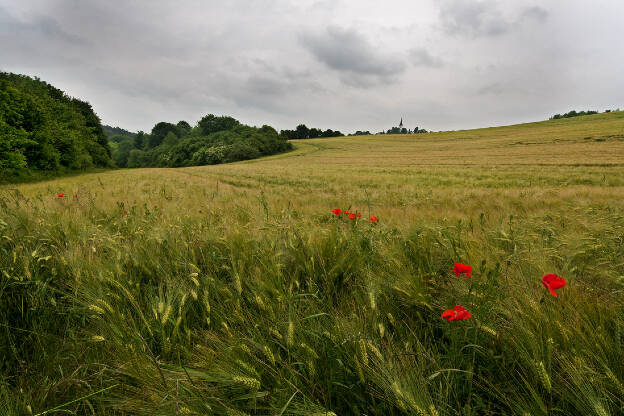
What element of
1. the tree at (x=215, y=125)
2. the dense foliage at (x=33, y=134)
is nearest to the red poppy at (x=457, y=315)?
the dense foliage at (x=33, y=134)

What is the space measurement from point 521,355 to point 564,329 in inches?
7.9

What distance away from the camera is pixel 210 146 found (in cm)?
6003

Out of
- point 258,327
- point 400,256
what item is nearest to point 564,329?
point 400,256

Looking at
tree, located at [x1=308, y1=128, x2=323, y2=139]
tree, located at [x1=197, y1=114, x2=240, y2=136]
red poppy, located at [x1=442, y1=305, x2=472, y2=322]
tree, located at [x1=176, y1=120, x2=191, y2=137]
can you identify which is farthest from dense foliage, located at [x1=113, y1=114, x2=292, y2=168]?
red poppy, located at [x1=442, y1=305, x2=472, y2=322]

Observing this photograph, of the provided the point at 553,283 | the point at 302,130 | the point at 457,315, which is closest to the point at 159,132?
the point at 302,130

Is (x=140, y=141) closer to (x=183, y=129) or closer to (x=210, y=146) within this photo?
(x=183, y=129)

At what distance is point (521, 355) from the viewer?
2.92ft

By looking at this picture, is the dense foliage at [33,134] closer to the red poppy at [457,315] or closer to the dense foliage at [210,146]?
the dense foliage at [210,146]

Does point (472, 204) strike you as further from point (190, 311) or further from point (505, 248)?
point (190, 311)

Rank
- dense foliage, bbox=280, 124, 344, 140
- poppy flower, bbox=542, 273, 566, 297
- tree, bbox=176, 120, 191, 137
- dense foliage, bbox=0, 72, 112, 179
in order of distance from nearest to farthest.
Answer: poppy flower, bbox=542, 273, 566, 297 → dense foliage, bbox=0, 72, 112, 179 → dense foliage, bbox=280, 124, 344, 140 → tree, bbox=176, 120, 191, 137

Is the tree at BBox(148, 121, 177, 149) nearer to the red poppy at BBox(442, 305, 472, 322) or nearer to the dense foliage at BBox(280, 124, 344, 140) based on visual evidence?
the dense foliage at BBox(280, 124, 344, 140)

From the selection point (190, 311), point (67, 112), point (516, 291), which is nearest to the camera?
point (516, 291)

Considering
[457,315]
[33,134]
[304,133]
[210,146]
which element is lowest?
[457,315]

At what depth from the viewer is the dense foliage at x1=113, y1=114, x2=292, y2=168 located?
174 ft
